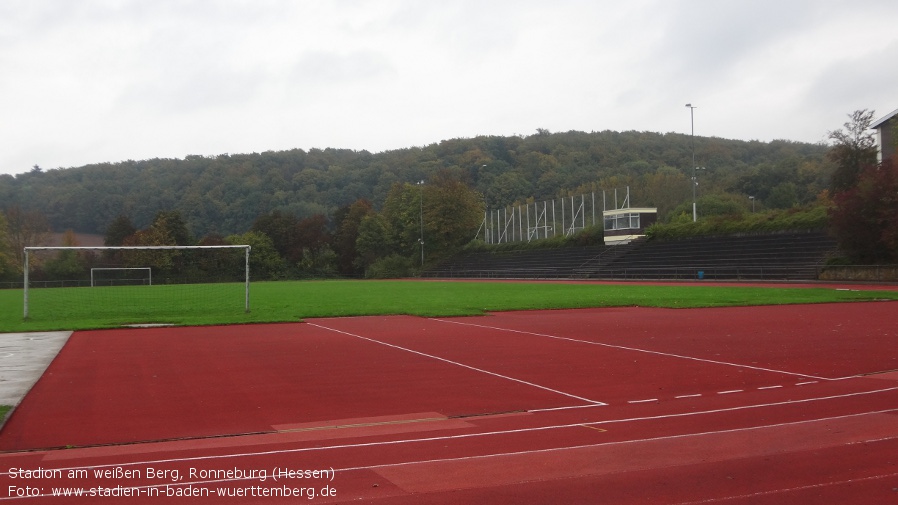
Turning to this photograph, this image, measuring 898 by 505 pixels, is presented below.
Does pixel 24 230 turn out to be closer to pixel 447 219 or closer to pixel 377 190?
pixel 447 219

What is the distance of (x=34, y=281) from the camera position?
59.8m

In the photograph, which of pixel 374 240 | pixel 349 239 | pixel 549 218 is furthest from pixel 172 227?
pixel 549 218

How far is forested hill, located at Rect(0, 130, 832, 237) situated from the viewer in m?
125

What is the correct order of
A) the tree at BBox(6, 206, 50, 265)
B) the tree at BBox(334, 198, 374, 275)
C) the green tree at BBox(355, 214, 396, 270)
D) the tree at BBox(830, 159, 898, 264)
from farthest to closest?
the tree at BBox(334, 198, 374, 275) < the green tree at BBox(355, 214, 396, 270) < the tree at BBox(6, 206, 50, 265) < the tree at BBox(830, 159, 898, 264)

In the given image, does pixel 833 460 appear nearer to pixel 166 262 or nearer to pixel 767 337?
pixel 767 337

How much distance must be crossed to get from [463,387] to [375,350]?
204 inches

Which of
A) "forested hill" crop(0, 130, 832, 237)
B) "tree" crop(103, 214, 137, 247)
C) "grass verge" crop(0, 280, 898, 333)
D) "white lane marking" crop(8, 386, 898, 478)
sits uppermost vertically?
"forested hill" crop(0, 130, 832, 237)

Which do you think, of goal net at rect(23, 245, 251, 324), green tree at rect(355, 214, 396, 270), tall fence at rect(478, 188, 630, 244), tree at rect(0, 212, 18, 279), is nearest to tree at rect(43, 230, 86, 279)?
goal net at rect(23, 245, 251, 324)

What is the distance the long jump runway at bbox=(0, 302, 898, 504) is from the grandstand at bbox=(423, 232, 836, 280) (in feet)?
100

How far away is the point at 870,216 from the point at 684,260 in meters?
15.9

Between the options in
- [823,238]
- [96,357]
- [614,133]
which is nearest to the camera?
[96,357]

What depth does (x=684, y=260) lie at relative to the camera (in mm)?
55156

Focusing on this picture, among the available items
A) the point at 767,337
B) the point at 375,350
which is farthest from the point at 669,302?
the point at 375,350

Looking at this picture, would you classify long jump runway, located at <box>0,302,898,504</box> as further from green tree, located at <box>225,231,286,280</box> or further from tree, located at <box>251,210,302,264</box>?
tree, located at <box>251,210,302,264</box>
